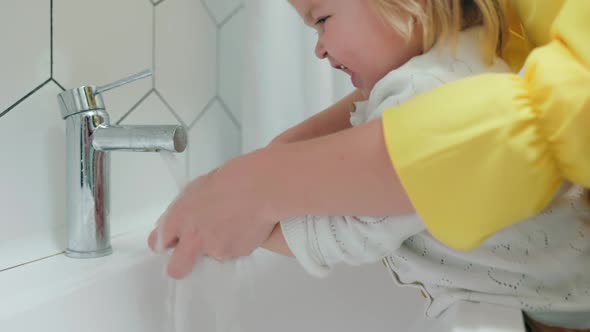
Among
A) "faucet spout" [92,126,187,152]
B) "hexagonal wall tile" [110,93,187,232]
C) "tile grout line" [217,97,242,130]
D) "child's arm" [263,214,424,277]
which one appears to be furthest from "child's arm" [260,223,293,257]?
"tile grout line" [217,97,242,130]

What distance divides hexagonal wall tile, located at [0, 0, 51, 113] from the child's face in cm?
29

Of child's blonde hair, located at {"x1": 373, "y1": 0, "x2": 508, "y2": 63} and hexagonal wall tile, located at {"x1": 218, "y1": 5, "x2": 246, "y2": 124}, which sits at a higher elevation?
child's blonde hair, located at {"x1": 373, "y1": 0, "x2": 508, "y2": 63}

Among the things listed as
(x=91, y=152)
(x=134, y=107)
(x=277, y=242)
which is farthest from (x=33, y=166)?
(x=277, y=242)

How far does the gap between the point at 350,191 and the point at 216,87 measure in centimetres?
64

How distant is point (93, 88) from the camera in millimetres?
614

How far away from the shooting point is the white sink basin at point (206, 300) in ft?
1.69

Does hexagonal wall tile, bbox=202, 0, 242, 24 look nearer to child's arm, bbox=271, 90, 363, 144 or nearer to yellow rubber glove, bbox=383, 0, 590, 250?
child's arm, bbox=271, 90, 363, 144

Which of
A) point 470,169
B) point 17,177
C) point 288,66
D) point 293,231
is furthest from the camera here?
point 288,66

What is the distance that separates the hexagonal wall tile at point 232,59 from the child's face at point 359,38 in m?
0.45

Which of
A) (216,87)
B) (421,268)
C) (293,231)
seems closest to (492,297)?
(421,268)

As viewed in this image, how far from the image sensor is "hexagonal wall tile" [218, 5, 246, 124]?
1025mm

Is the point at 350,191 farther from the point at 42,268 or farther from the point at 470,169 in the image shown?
the point at 42,268

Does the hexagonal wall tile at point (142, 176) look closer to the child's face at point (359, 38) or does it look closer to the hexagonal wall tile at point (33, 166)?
the hexagonal wall tile at point (33, 166)

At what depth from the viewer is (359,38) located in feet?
1.86
